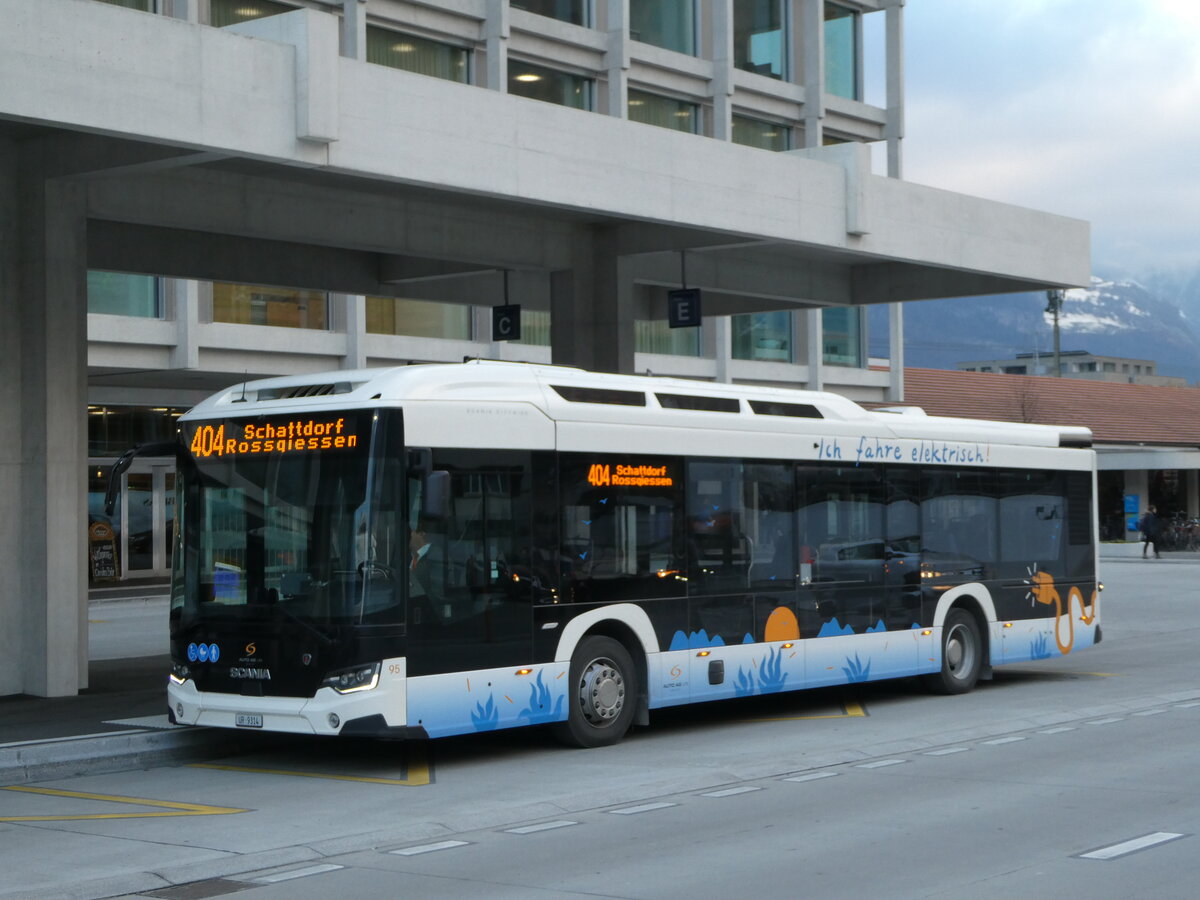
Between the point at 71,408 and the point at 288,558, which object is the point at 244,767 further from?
the point at 71,408

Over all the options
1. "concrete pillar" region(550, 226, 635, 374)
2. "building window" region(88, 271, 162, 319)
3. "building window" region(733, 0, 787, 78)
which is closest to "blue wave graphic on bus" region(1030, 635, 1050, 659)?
"concrete pillar" region(550, 226, 635, 374)

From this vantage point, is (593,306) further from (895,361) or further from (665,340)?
(895,361)

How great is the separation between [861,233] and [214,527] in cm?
1097

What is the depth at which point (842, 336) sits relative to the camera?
48938 mm

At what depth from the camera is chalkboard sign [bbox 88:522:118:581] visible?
36.2 m

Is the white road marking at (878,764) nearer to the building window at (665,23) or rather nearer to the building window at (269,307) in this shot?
the building window at (269,307)

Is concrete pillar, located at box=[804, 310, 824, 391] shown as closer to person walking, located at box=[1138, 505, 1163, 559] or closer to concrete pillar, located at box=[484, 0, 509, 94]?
person walking, located at box=[1138, 505, 1163, 559]

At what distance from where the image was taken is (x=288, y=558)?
11469mm

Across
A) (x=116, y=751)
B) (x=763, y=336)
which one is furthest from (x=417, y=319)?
(x=116, y=751)

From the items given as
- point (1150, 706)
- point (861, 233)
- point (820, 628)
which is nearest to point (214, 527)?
point (820, 628)

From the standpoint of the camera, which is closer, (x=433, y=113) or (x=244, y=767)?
(x=244, y=767)

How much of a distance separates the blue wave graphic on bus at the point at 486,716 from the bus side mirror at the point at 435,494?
60.6 inches

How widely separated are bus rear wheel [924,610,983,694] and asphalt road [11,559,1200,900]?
1.28 metres

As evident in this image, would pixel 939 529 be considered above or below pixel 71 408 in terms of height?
below
